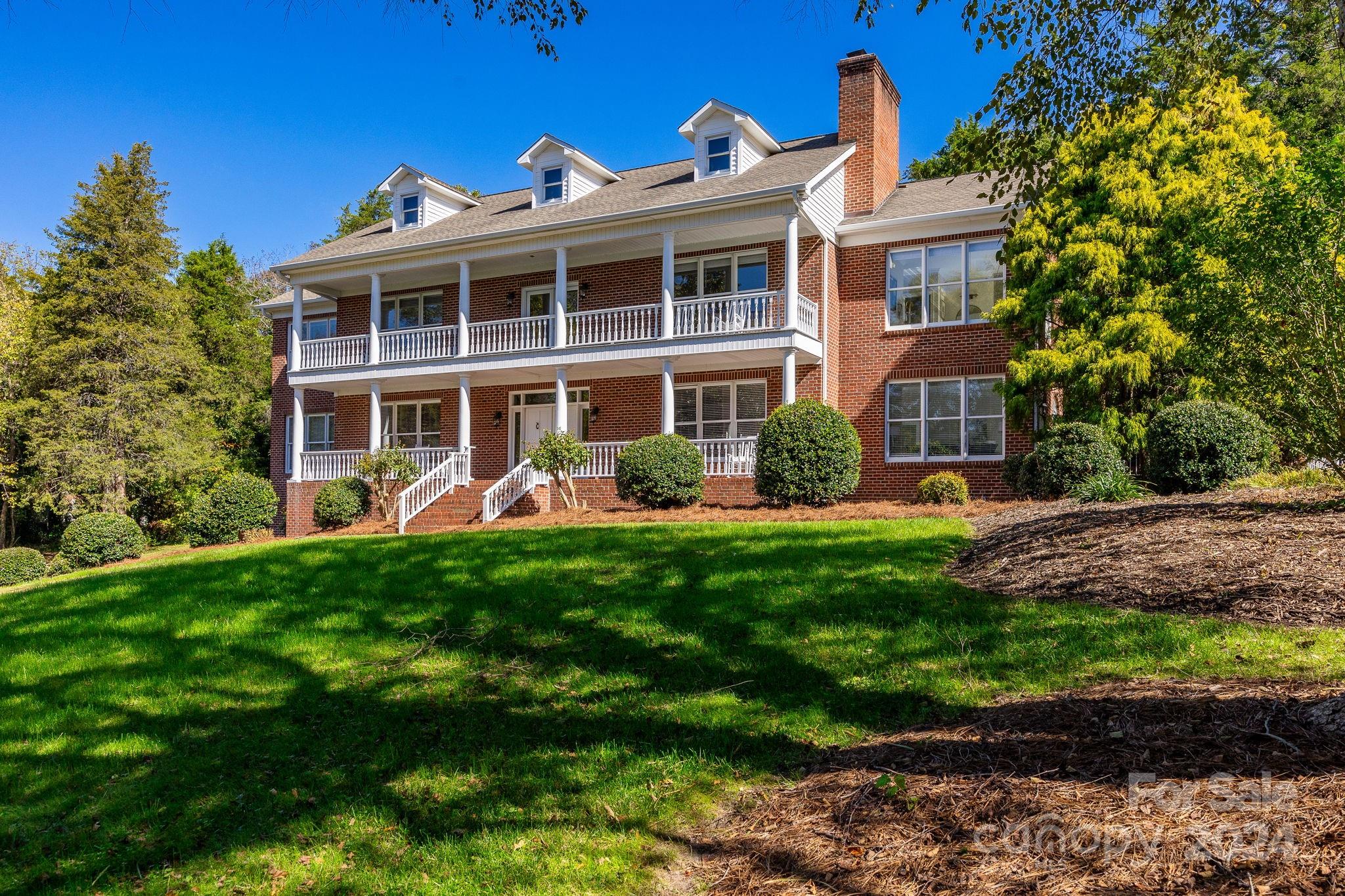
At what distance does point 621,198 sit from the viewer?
21531mm

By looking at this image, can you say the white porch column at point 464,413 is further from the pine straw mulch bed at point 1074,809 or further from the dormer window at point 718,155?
the pine straw mulch bed at point 1074,809

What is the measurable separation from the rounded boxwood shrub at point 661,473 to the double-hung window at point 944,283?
625 cm

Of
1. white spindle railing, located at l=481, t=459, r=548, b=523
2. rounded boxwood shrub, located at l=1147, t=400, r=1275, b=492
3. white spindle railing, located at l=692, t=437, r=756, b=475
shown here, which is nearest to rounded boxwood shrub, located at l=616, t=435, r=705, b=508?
white spindle railing, located at l=692, t=437, r=756, b=475

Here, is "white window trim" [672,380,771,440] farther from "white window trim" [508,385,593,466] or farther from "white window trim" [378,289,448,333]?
"white window trim" [378,289,448,333]

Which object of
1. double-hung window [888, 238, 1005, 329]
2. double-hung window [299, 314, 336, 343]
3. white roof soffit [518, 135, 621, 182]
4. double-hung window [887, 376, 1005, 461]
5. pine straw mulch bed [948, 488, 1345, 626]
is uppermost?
white roof soffit [518, 135, 621, 182]

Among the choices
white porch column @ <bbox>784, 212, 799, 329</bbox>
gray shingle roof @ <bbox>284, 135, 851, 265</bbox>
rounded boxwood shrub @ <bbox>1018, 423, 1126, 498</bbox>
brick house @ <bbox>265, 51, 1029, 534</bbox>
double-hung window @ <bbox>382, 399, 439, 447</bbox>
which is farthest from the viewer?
double-hung window @ <bbox>382, 399, 439, 447</bbox>

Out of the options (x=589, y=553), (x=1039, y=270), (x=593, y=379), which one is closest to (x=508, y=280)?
(x=593, y=379)

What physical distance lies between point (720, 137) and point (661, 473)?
9340 mm

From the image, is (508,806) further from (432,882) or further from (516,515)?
(516,515)

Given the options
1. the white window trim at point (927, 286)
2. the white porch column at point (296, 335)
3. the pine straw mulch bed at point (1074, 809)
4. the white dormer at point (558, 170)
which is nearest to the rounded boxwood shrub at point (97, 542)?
the white porch column at point (296, 335)

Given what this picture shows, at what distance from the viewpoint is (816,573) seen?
25.7 feet

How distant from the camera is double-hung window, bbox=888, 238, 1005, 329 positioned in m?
19.4

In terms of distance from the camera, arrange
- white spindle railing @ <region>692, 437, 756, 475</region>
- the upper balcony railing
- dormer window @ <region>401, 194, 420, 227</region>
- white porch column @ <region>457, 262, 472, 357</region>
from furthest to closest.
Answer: dormer window @ <region>401, 194, 420, 227</region>
white porch column @ <region>457, 262, 472, 357</region>
the upper balcony railing
white spindle railing @ <region>692, 437, 756, 475</region>

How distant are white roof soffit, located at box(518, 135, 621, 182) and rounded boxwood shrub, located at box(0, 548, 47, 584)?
15403mm
